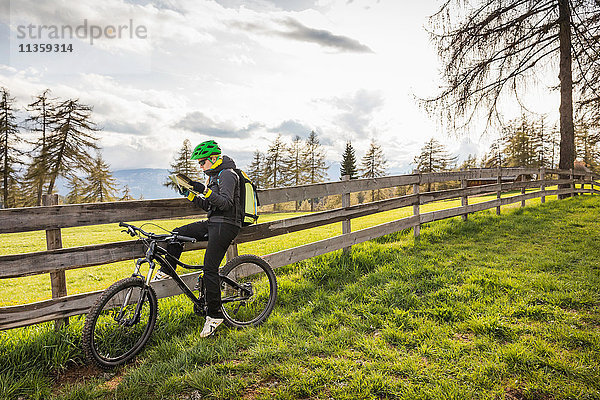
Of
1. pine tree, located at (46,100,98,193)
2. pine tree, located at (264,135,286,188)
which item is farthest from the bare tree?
pine tree, located at (264,135,286,188)

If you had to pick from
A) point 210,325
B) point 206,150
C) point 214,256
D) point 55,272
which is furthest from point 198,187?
point 55,272

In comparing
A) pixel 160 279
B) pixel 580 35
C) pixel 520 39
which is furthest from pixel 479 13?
pixel 160 279

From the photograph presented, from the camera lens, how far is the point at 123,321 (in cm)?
353

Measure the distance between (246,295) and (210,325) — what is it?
0.66 metres

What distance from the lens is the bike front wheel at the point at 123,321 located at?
3.44m

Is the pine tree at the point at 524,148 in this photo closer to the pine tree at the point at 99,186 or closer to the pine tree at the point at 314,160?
the pine tree at the point at 314,160

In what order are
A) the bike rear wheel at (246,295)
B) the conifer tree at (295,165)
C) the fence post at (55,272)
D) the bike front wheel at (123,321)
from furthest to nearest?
the conifer tree at (295,165) < the bike rear wheel at (246,295) < the fence post at (55,272) < the bike front wheel at (123,321)

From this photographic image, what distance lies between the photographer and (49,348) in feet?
11.2

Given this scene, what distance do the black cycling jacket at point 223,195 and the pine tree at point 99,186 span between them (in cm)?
4058

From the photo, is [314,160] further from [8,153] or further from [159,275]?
[159,275]

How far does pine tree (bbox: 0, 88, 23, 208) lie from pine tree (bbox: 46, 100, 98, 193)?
313cm

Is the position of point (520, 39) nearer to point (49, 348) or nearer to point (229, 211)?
point (229, 211)

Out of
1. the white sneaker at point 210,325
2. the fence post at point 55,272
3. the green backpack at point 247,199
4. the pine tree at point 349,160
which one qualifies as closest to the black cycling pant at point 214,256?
the white sneaker at point 210,325

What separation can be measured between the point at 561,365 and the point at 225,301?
3441 millimetres
